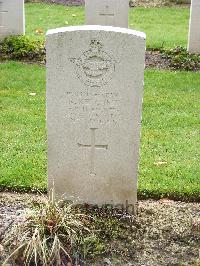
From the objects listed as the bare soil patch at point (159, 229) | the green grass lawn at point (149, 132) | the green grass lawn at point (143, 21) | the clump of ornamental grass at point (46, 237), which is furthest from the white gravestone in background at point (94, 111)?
the green grass lawn at point (143, 21)

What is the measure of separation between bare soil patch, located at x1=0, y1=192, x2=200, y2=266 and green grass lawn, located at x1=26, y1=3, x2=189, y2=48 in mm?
6838

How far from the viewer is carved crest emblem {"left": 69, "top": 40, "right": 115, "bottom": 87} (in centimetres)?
488

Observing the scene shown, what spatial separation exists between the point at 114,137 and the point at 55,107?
582 millimetres

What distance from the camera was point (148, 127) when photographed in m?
7.66

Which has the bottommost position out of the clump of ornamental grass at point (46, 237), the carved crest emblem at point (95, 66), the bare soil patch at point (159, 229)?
the bare soil patch at point (159, 229)

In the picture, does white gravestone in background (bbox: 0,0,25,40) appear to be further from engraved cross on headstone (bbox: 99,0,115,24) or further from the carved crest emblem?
the carved crest emblem

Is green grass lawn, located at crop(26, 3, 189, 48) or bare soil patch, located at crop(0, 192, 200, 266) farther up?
green grass lawn, located at crop(26, 3, 189, 48)

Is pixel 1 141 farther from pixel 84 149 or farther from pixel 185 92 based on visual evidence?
pixel 185 92

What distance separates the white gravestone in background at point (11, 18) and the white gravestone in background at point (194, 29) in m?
3.26

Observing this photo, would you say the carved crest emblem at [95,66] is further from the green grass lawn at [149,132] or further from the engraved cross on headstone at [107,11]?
the engraved cross on headstone at [107,11]

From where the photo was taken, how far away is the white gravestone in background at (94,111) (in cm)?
486

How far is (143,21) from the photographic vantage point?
49.0 feet

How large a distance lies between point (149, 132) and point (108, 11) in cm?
452

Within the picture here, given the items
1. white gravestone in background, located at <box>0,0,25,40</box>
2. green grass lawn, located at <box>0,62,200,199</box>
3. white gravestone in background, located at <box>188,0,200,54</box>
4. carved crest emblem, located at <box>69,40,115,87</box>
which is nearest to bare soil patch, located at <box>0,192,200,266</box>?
green grass lawn, located at <box>0,62,200,199</box>
